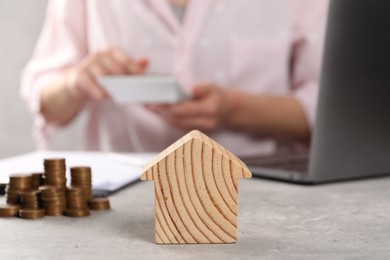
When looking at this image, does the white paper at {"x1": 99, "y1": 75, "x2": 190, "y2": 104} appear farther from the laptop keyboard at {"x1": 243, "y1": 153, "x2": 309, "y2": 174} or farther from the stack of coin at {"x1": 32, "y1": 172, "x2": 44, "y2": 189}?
the stack of coin at {"x1": 32, "y1": 172, "x2": 44, "y2": 189}

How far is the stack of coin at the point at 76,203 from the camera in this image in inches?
30.9

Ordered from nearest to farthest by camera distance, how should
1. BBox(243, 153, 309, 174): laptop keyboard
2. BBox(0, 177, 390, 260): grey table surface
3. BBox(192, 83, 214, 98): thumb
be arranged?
BBox(0, 177, 390, 260): grey table surface → BBox(243, 153, 309, 174): laptop keyboard → BBox(192, 83, 214, 98): thumb

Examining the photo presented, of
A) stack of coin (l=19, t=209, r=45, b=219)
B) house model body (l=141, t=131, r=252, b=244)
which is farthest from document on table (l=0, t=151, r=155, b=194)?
house model body (l=141, t=131, r=252, b=244)

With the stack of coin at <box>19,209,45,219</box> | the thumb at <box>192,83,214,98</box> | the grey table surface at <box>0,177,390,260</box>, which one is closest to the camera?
the grey table surface at <box>0,177,390,260</box>

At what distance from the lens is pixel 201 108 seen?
1.70 m

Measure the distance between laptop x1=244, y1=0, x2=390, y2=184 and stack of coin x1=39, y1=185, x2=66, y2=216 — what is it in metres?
0.43

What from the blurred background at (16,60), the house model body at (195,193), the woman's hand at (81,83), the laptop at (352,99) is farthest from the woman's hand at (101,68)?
the blurred background at (16,60)

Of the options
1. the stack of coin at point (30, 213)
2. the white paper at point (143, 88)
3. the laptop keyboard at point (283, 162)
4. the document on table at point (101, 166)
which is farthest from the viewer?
the white paper at point (143, 88)

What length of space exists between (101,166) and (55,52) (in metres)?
0.94

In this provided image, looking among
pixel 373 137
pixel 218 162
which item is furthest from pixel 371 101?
pixel 218 162

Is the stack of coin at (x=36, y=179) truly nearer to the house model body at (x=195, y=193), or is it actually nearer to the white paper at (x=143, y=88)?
the house model body at (x=195, y=193)

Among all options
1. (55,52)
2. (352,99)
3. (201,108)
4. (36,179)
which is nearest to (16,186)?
(36,179)

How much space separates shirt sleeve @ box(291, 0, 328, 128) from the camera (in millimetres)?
1858

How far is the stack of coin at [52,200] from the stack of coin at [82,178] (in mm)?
36
